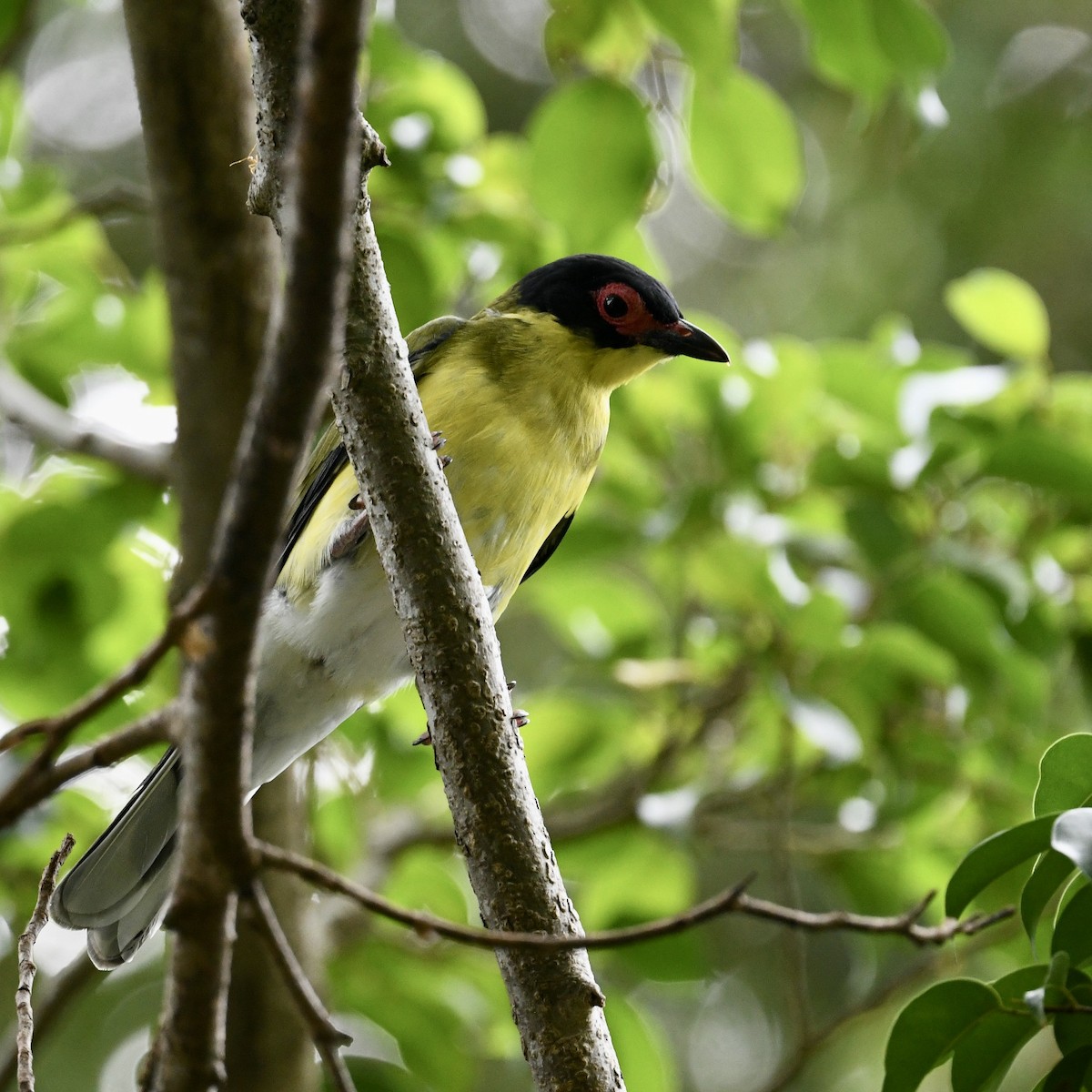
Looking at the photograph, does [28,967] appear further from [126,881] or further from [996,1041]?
[126,881]

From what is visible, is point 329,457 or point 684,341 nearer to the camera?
point 329,457

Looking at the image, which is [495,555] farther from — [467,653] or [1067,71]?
[1067,71]

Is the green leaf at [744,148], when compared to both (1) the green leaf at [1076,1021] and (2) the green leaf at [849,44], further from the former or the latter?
(1) the green leaf at [1076,1021]

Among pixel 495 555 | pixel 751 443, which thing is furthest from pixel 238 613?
pixel 751 443

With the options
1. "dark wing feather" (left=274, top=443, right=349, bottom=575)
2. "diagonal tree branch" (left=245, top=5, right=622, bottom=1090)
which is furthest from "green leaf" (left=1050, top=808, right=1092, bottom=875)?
"dark wing feather" (left=274, top=443, right=349, bottom=575)

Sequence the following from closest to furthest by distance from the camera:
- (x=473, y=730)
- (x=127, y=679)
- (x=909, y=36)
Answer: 1. (x=127, y=679)
2. (x=473, y=730)
3. (x=909, y=36)

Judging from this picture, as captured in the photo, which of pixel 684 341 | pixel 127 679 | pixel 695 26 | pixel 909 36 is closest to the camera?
pixel 127 679

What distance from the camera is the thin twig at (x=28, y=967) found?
140cm

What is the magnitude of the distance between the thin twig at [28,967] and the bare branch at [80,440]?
1.99 m

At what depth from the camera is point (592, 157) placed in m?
2.81

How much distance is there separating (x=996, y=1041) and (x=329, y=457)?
2189mm

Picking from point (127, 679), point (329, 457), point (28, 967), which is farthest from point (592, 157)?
point (127, 679)

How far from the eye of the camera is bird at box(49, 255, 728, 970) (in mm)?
2938

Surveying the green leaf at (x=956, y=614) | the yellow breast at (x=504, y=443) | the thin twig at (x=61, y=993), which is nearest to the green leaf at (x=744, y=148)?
the yellow breast at (x=504, y=443)
